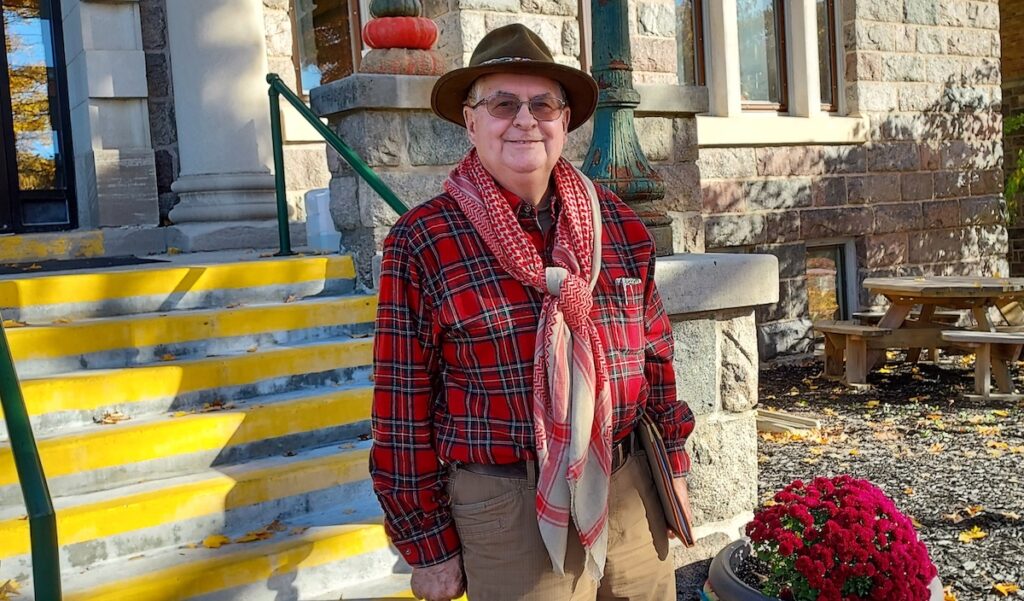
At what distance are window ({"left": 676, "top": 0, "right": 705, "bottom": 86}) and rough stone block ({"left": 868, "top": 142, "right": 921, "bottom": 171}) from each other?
7.15ft

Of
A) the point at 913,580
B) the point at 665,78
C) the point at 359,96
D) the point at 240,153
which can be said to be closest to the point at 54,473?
the point at 359,96

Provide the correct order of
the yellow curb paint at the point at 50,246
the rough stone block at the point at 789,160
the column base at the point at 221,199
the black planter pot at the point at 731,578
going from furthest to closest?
the rough stone block at the point at 789,160 < the column base at the point at 221,199 < the yellow curb paint at the point at 50,246 < the black planter pot at the point at 731,578

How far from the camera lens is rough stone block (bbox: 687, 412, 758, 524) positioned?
398 centimetres

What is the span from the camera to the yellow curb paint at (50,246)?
5.88 meters

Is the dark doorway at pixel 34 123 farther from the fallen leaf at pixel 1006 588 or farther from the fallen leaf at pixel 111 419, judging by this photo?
the fallen leaf at pixel 1006 588

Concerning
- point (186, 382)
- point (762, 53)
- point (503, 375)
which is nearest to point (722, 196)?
point (762, 53)

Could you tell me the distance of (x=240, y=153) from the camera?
650cm

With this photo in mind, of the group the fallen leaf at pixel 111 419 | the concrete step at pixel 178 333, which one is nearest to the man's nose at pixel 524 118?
the fallen leaf at pixel 111 419

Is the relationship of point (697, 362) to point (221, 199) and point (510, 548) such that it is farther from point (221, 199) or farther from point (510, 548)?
point (221, 199)

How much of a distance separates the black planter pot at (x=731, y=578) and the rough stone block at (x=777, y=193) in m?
6.12

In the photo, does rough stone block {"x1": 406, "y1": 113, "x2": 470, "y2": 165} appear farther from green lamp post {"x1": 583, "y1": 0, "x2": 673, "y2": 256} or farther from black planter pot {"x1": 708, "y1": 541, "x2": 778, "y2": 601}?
black planter pot {"x1": 708, "y1": 541, "x2": 778, "y2": 601}

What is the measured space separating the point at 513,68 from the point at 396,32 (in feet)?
10.5

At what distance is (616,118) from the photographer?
3969 millimetres

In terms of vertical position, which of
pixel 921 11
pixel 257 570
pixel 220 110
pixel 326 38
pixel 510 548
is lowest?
pixel 257 570
